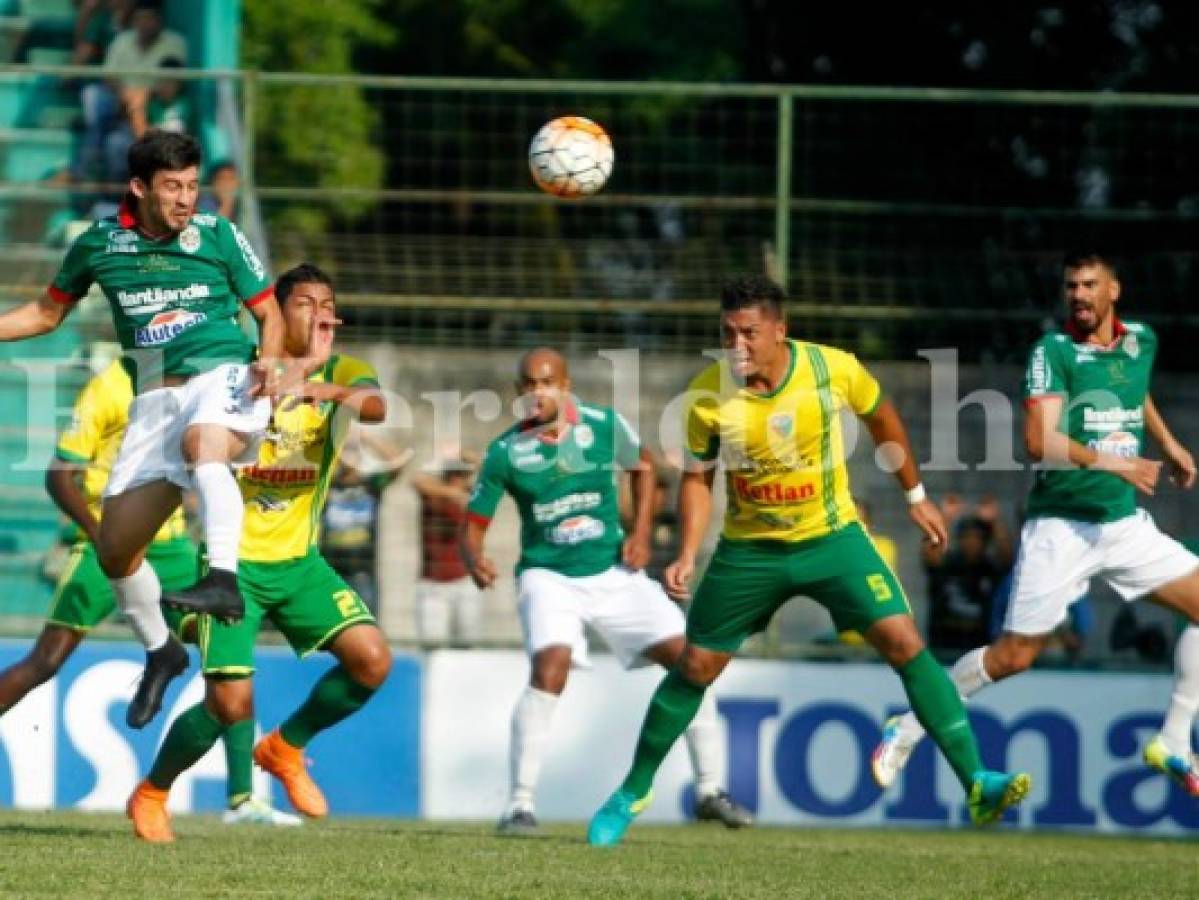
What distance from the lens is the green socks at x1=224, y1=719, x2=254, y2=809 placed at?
10875 mm

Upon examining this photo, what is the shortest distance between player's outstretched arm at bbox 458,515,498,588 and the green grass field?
3.99 ft

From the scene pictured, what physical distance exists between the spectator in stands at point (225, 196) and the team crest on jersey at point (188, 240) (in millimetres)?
4267

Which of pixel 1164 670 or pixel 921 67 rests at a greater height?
pixel 921 67

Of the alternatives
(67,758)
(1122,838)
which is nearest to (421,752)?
(67,758)

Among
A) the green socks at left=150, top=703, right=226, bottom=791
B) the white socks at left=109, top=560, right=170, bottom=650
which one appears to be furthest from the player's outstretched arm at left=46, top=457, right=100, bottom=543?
the green socks at left=150, top=703, right=226, bottom=791

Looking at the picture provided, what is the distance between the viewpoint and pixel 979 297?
1385cm

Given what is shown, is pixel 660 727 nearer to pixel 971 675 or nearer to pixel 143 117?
pixel 971 675

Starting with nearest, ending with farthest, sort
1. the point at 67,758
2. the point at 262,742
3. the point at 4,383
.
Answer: the point at 262,742
the point at 67,758
the point at 4,383

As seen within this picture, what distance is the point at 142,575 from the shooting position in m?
9.88

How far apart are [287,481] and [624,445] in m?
2.20

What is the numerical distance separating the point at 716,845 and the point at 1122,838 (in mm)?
3402

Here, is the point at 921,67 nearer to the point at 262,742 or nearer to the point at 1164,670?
the point at 1164,670

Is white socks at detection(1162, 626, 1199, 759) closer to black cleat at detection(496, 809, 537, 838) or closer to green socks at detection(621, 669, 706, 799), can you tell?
green socks at detection(621, 669, 706, 799)

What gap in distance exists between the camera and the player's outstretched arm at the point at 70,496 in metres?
11.3
